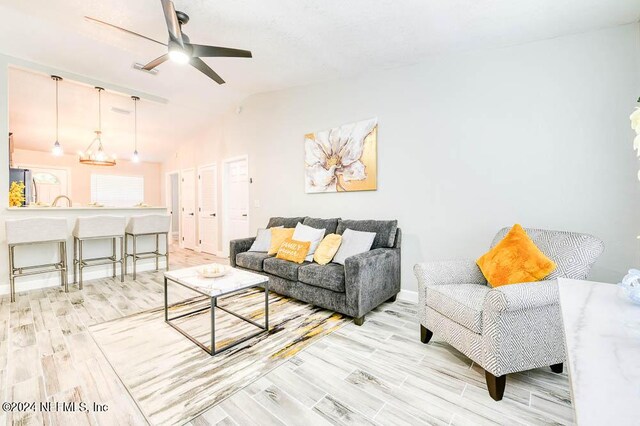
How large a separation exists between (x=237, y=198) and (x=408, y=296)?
3.63m

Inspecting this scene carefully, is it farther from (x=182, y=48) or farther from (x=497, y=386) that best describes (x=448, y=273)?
(x=182, y=48)

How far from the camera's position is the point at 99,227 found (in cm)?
370

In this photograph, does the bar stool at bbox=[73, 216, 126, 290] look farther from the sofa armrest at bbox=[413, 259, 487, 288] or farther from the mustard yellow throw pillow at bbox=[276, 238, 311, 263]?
the sofa armrest at bbox=[413, 259, 487, 288]

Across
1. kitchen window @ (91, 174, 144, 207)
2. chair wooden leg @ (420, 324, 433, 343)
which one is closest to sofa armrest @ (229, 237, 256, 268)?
chair wooden leg @ (420, 324, 433, 343)

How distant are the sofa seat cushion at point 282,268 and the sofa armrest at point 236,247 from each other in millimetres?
644

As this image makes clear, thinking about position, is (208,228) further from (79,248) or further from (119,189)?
(119,189)

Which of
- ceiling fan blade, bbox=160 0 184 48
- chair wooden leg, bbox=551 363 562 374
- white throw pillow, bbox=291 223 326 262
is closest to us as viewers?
chair wooden leg, bbox=551 363 562 374

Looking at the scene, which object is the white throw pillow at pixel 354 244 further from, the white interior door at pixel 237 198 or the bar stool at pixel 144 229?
the bar stool at pixel 144 229

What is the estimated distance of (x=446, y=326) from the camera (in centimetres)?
192

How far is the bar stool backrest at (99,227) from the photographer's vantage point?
3582 mm

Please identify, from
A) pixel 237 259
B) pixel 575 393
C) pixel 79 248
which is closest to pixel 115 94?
pixel 79 248

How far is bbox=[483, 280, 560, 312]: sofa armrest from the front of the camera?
1528mm

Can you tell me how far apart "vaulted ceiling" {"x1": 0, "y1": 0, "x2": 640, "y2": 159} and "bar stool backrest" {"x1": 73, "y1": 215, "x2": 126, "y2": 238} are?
2031 millimetres

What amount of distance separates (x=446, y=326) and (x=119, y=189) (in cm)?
900
